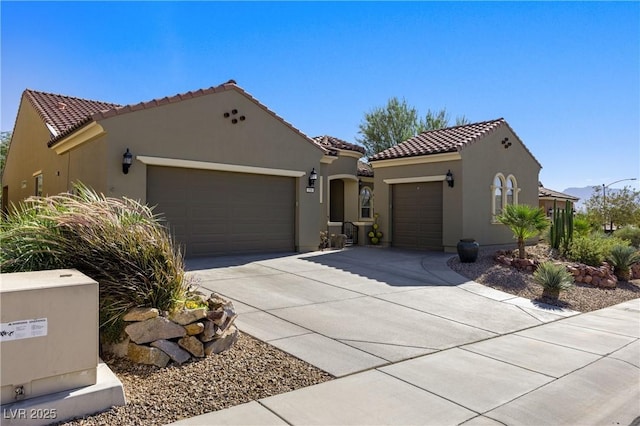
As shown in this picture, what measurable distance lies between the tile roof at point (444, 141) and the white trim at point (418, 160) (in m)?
0.13

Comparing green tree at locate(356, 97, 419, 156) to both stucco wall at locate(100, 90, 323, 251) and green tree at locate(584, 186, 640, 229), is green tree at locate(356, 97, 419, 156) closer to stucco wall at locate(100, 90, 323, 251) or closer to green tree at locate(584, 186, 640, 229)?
green tree at locate(584, 186, 640, 229)

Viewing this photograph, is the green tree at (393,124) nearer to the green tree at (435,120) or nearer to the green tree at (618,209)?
the green tree at (435,120)

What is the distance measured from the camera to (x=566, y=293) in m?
10.5

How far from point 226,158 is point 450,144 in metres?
8.17

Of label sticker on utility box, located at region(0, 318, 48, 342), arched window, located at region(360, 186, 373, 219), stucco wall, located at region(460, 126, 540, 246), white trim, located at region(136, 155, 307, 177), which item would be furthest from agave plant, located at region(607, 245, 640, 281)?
label sticker on utility box, located at region(0, 318, 48, 342)

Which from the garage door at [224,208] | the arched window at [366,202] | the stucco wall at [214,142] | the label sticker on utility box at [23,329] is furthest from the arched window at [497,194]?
the label sticker on utility box at [23,329]

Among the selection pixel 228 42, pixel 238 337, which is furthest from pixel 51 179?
pixel 238 337

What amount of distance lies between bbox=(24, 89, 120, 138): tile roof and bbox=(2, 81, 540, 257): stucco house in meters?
0.06

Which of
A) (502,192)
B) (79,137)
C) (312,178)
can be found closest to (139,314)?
(79,137)

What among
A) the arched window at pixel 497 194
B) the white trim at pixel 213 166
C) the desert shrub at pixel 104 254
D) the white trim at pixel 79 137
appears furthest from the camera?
the arched window at pixel 497 194

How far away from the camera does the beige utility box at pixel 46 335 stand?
11.5 ft

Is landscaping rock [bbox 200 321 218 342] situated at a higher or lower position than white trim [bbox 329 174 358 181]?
lower

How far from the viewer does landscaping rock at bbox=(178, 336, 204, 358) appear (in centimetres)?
505

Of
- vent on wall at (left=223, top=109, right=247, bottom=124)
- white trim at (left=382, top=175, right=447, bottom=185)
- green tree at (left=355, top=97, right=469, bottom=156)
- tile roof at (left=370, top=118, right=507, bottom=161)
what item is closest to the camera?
vent on wall at (left=223, top=109, right=247, bottom=124)
